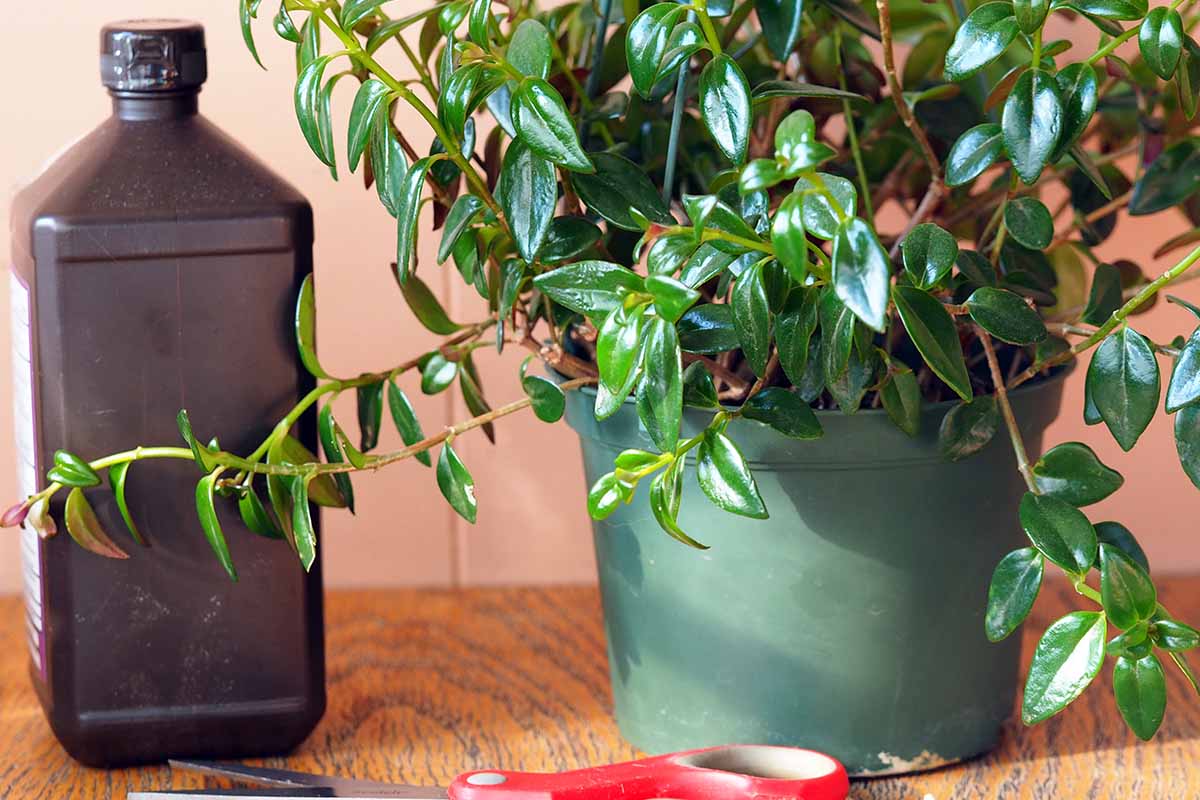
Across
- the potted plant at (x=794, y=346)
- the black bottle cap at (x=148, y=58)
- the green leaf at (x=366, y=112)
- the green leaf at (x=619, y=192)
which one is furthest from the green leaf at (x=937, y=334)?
the black bottle cap at (x=148, y=58)

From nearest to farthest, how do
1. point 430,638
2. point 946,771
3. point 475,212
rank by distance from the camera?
point 475,212 → point 946,771 → point 430,638

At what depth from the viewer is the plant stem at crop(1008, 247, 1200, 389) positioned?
47 cm

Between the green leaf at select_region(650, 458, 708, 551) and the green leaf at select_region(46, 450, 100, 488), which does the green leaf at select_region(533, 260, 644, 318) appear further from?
the green leaf at select_region(46, 450, 100, 488)


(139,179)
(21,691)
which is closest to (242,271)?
(139,179)

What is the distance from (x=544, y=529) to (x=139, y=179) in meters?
0.41

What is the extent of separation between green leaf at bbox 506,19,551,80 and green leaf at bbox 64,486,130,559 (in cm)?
26

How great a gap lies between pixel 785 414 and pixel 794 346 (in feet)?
0.13

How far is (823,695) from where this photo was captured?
603 millimetres

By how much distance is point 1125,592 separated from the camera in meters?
0.49

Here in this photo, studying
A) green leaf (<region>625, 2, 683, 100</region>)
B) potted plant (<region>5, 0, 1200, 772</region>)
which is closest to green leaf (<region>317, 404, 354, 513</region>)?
potted plant (<region>5, 0, 1200, 772</region>)

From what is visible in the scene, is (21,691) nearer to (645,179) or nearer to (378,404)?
(378,404)

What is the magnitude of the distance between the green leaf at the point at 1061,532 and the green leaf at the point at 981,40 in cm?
16

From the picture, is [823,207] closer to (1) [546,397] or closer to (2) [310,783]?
(1) [546,397]

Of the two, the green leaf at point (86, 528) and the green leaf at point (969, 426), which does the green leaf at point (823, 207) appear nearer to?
the green leaf at point (969, 426)
